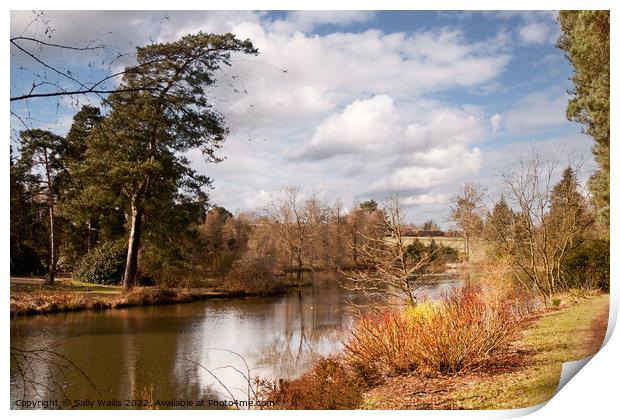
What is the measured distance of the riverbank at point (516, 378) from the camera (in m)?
4.38

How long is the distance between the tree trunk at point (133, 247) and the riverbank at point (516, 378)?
118 inches

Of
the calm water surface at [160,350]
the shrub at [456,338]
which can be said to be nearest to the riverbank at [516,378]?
the shrub at [456,338]

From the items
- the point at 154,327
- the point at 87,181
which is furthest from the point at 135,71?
the point at 154,327

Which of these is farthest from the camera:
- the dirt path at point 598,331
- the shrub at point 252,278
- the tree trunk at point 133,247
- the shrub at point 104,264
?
the shrub at point 252,278

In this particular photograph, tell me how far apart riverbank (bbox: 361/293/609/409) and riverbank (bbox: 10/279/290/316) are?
125 inches

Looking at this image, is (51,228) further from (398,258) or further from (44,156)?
(398,258)

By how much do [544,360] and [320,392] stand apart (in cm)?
235

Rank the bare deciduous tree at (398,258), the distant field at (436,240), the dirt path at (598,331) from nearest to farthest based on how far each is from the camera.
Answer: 1. the dirt path at (598,331)
2. the bare deciduous tree at (398,258)
3. the distant field at (436,240)

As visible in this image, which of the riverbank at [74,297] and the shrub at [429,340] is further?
the shrub at [429,340]

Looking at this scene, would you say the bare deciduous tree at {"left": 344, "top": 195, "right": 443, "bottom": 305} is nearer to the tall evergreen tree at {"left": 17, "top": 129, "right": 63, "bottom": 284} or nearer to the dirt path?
the dirt path

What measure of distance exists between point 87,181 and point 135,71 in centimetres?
132

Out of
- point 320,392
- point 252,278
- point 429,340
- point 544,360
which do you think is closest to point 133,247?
point 320,392

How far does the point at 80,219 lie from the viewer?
4.98 m

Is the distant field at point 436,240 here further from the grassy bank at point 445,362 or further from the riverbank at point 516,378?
the riverbank at point 516,378
